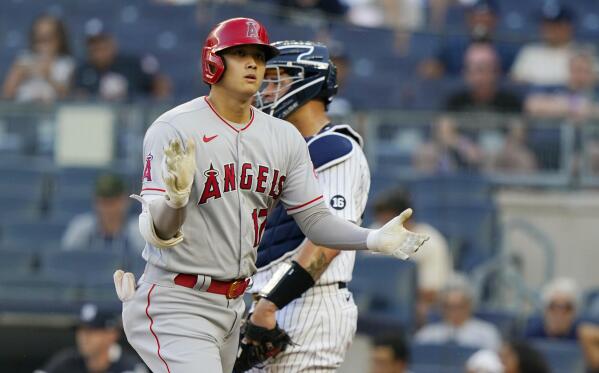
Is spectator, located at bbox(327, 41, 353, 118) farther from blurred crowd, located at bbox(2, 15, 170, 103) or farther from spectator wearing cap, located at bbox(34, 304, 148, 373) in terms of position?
spectator wearing cap, located at bbox(34, 304, 148, 373)

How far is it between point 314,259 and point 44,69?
7250mm

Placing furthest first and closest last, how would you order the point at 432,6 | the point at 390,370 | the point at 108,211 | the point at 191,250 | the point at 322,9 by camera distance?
the point at 432,6 → the point at 322,9 → the point at 108,211 → the point at 390,370 → the point at 191,250

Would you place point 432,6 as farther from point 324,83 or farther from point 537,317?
point 324,83

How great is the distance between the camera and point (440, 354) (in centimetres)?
912

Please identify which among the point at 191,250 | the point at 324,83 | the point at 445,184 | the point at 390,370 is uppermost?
the point at 324,83

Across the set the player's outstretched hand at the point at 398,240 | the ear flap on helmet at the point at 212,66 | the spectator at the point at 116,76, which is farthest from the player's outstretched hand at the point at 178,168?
the spectator at the point at 116,76

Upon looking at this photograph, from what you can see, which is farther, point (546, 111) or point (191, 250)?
point (546, 111)

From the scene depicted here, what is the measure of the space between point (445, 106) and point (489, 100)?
356mm

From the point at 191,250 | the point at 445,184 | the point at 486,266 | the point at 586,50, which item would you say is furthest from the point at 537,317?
the point at 191,250

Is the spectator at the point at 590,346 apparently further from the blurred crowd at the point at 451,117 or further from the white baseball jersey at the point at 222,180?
the white baseball jersey at the point at 222,180

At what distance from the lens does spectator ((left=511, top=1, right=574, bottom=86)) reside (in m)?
11.6

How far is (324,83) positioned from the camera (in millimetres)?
5398

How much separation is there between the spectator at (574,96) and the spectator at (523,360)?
2790 mm

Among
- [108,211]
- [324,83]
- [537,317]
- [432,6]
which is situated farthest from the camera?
[432,6]
